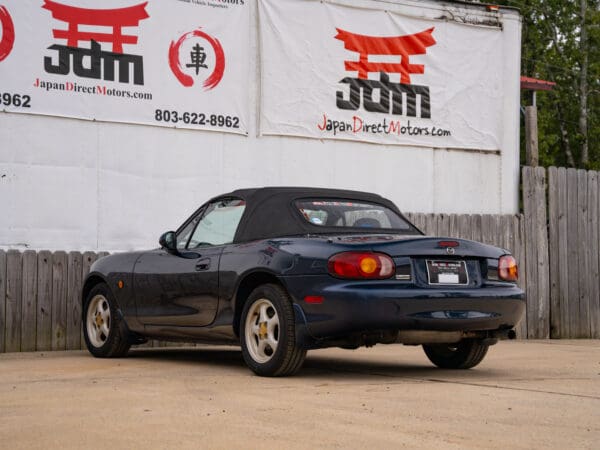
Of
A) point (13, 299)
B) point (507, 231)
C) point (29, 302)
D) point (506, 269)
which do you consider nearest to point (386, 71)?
point (507, 231)

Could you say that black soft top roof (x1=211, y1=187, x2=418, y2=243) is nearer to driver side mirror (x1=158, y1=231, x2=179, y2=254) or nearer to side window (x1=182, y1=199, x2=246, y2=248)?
side window (x1=182, y1=199, x2=246, y2=248)

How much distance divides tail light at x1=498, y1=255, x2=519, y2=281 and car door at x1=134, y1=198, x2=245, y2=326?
2.21 m

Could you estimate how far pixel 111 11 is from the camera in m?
13.6

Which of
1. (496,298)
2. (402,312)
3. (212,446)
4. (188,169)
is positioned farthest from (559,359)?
(212,446)

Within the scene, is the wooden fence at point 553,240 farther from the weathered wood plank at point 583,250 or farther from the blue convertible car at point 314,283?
the blue convertible car at point 314,283

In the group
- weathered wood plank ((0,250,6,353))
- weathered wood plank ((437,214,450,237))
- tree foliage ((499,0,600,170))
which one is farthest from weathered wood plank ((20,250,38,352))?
tree foliage ((499,0,600,170))

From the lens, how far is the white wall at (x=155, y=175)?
12992mm

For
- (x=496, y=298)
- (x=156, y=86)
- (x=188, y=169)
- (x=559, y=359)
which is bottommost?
(x=559, y=359)

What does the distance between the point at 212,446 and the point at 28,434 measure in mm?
1033

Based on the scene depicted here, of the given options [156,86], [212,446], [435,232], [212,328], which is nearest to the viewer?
[212,446]

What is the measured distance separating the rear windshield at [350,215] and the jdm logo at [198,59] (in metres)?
4.91

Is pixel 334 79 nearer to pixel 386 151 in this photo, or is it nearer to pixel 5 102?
pixel 386 151

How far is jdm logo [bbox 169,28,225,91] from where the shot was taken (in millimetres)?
14148

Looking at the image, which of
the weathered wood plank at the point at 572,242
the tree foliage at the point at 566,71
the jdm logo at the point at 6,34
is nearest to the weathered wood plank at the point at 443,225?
the weathered wood plank at the point at 572,242
